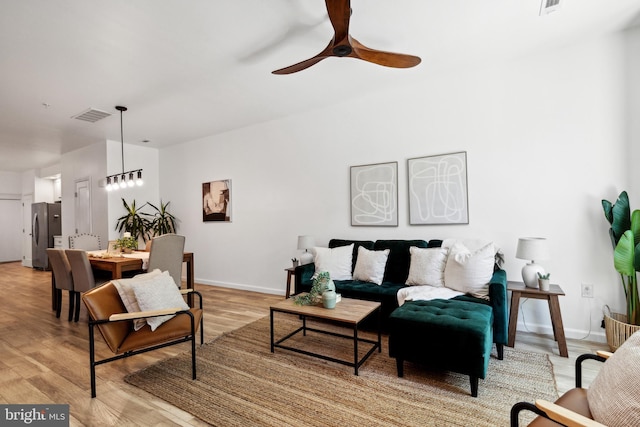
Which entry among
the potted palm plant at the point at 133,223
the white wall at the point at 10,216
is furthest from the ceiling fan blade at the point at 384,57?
the white wall at the point at 10,216

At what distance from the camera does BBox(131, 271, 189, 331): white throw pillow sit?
2.34m

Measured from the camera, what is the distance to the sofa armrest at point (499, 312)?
2535mm

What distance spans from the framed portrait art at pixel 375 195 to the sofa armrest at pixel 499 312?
1480 mm

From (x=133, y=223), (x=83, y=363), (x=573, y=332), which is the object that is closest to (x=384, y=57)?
(x=573, y=332)

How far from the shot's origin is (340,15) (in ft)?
6.36

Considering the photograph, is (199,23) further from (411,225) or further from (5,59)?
(411,225)

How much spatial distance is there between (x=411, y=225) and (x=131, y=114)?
165 inches

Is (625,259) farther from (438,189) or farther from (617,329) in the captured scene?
(438,189)

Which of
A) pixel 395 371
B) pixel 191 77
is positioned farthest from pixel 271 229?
pixel 395 371

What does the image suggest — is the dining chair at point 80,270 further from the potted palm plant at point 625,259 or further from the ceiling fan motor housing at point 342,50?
the potted palm plant at point 625,259

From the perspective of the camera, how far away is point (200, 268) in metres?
5.85

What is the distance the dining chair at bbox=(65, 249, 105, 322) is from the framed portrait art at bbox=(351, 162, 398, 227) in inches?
125

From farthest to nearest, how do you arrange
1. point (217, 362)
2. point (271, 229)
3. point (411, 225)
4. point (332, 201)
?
1. point (271, 229)
2. point (332, 201)
3. point (411, 225)
4. point (217, 362)

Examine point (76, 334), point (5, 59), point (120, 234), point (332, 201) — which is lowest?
point (76, 334)
